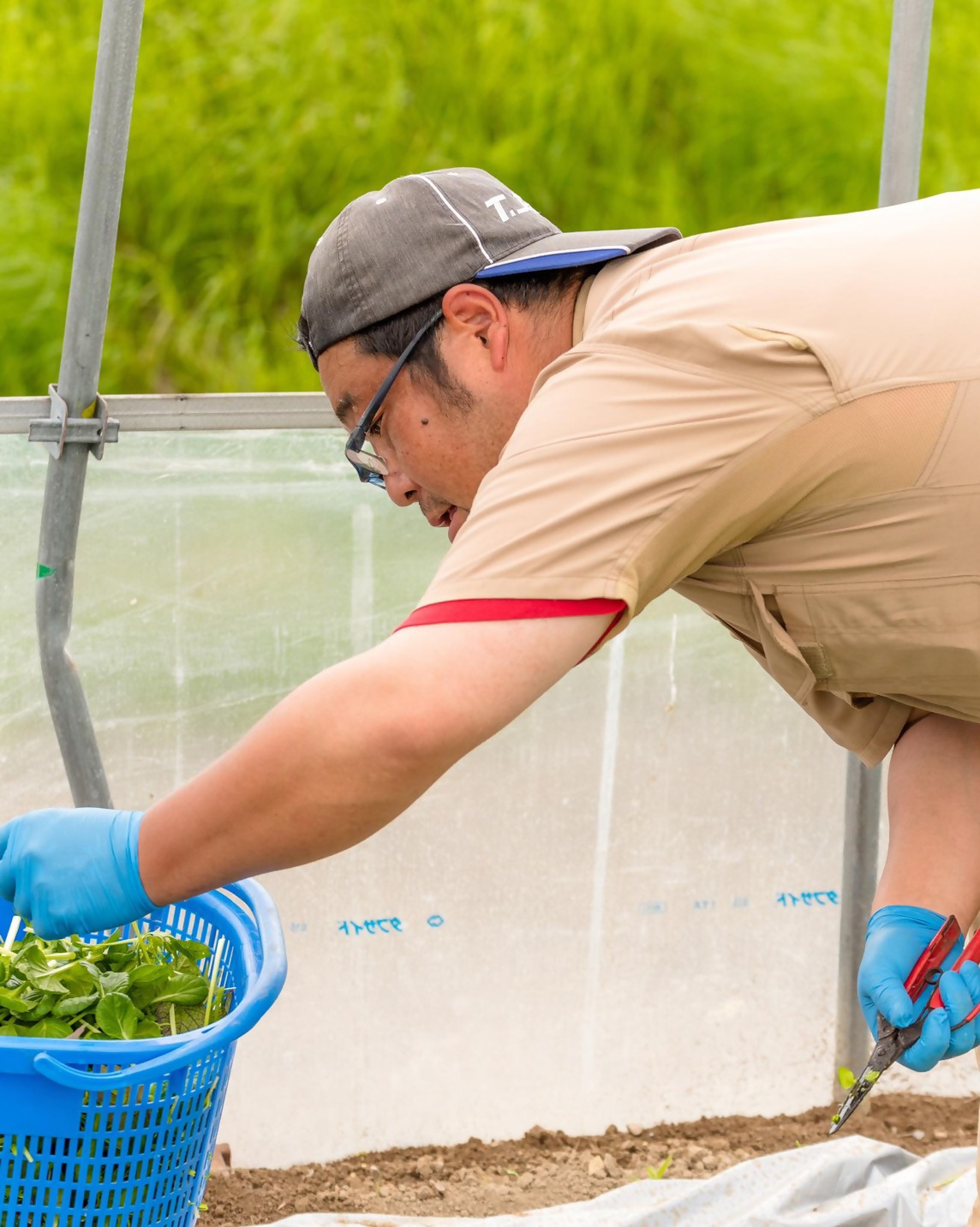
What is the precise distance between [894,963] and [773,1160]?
2.77ft

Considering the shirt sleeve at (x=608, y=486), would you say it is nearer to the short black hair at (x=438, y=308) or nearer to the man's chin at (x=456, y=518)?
the short black hair at (x=438, y=308)

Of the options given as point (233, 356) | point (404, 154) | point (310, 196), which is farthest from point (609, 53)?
point (233, 356)

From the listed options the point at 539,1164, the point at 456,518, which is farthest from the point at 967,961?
the point at 539,1164

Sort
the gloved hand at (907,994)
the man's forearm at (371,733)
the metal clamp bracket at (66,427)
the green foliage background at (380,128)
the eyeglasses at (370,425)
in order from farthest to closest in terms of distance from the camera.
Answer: the green foliage background at (380,128) < the metal clamp bracket at (66,427) < the gloved hand at (907,994) < the eyeglasses at (370,425) < the man's forearm at (371,733)

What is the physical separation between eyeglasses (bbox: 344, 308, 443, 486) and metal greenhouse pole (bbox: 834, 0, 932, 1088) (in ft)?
3.08

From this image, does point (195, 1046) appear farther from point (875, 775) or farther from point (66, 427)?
point (875, 775)

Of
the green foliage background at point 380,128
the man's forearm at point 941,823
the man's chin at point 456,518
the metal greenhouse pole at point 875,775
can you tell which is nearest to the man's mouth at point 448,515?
the man's chin at point 456,518

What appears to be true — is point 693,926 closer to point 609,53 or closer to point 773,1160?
point 773,1160

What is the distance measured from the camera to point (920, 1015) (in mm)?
1398

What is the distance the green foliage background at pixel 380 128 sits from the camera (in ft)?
8.86

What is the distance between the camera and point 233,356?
2.64m

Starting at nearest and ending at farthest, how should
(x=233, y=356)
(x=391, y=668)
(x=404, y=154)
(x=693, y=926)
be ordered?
1. (x=391, y=668)
2. (x=693, y=926)
3. (x=233, y=356)
4. (x=404, y=154)

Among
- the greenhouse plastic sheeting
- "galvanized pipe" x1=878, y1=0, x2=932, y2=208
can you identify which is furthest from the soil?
"galvanized pipe" x1=878, y1=0, x2=932, y2=208

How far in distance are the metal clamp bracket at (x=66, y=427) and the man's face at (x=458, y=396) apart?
61cm
